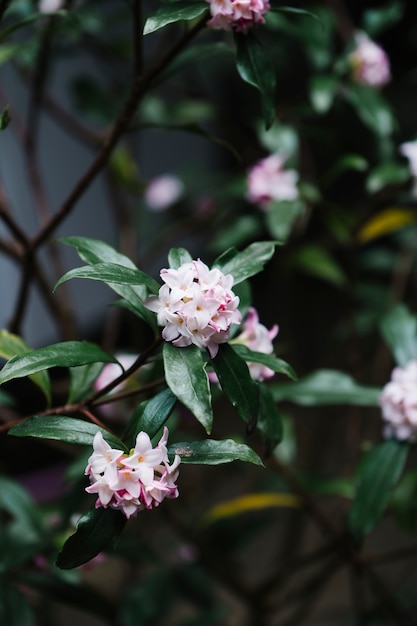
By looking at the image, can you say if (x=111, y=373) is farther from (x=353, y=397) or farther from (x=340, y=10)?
(x=340, y=10)

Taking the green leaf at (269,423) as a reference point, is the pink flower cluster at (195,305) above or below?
above

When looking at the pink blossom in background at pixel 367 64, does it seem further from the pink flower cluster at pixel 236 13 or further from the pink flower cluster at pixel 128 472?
the pink flower cluster at pixel 128 472

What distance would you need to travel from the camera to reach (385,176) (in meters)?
1.16

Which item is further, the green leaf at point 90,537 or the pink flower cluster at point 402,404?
the pink flower cluster at point 402,404

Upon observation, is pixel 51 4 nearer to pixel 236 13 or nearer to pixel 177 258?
pixel 236 13

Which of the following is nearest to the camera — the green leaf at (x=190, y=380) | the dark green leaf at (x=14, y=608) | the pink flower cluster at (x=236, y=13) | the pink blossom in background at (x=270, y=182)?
the green leaf at (x=190, y=380)

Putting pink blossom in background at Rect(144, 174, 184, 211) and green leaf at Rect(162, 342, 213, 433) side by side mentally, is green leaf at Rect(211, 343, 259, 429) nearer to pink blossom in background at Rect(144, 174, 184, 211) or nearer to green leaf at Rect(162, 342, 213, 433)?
green leaf at Rect(162, 342, 213, 433)

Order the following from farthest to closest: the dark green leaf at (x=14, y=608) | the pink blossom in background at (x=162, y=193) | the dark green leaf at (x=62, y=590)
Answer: the pink blossom in background at (x=162, y=193) → the dark green leaf at (x=62, y=590) → the dark green leaf at (x=14, y=608)

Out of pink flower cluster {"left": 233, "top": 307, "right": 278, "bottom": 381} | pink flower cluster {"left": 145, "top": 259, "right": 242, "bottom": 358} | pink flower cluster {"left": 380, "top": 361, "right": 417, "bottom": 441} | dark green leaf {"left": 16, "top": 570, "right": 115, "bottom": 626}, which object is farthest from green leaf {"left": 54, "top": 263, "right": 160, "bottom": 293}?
dark green leaf {"left": 16, "top": 570, "right": 115, "bottom": 626}

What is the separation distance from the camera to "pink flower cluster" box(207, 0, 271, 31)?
0.63m

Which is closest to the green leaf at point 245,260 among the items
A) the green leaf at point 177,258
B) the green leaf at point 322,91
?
the green leaf at point 177,258

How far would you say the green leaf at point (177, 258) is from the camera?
0.58 meters

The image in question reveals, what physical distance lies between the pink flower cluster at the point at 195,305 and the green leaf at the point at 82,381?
0.54 feet

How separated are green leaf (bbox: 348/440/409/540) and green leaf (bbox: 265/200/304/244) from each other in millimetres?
417
